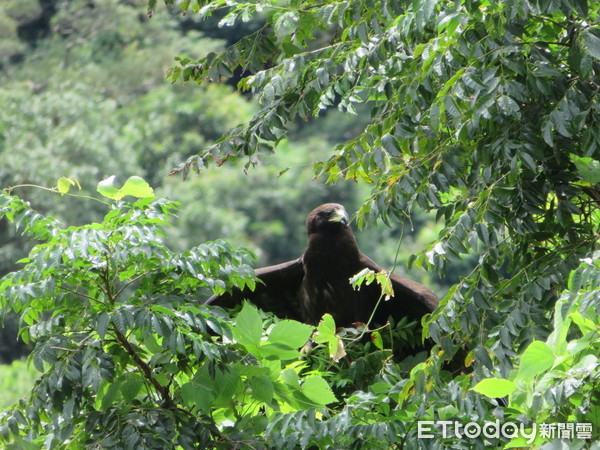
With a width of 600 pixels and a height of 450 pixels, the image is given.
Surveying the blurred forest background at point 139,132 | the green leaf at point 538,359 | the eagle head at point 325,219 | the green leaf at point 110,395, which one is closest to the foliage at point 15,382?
the blurred forest background at point 139,132

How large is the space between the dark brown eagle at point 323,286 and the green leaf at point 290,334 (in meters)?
1.31

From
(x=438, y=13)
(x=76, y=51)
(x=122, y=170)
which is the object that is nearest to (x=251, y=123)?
(x=438, y=13)

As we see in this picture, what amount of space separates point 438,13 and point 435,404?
3.77ft

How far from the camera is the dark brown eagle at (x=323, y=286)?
15.1 ft

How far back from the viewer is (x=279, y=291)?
15.7 feet

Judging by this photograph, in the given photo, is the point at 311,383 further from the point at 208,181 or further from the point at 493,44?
the point at 208,181

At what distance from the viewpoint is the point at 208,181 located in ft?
47.5

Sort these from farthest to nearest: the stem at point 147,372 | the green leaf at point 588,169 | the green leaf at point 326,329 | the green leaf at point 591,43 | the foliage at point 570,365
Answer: the green leaf at point 326,329 → the stem at point 147,372 → the green leaf at point 588,169 → the green leaf at point 591,43 → the foliage at point 570,365

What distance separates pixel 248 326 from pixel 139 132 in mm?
12490

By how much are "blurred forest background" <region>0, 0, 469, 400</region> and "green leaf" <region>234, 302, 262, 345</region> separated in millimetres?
9573

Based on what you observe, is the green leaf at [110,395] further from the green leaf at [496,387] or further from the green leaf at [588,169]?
the green leaf at [588,169]

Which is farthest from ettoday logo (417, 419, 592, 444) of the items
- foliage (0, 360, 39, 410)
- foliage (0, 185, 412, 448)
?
foliage (0, 360, 39, 410)

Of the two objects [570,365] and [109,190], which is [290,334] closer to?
[109,190]

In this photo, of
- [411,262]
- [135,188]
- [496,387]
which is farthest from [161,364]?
[496,387]
